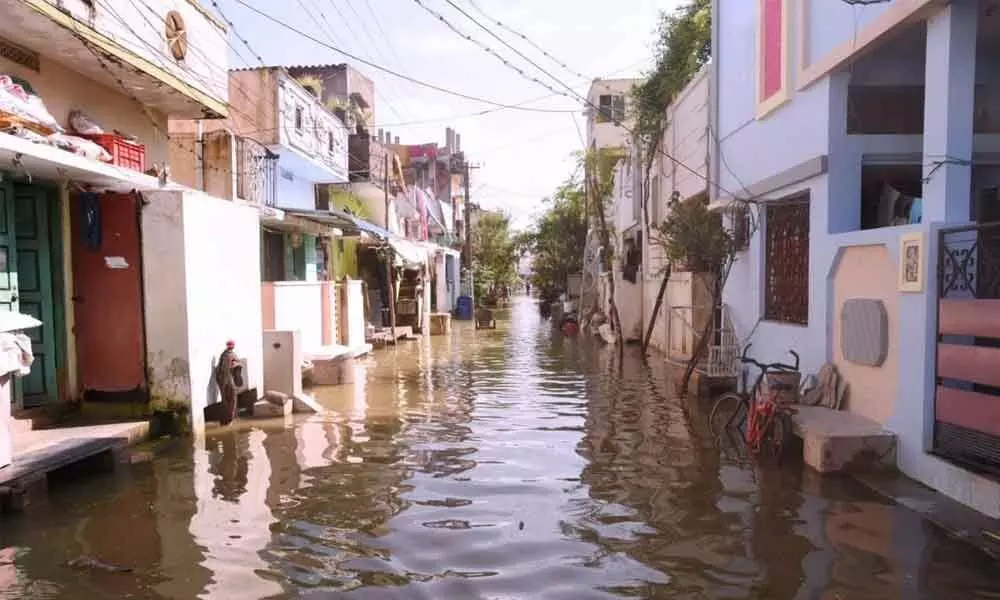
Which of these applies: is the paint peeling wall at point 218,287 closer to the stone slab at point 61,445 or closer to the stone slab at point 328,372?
the stone slab at point 61,445

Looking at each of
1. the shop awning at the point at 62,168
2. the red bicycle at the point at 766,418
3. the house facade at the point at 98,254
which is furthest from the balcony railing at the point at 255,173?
the red bicycle at the point at 766,418

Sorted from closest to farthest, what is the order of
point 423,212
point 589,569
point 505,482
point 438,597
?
point 438,597 < point 589,569 < point 505,482 < point 423,212

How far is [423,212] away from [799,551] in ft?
110

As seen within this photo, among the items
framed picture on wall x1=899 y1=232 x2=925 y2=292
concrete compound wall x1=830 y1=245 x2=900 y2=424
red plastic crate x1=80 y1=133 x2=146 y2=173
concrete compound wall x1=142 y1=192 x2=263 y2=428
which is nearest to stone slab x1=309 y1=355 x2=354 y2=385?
concrete compound wall x1=142 y1=192 x2=263 y2=428

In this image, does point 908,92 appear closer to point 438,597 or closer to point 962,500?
point 962,500

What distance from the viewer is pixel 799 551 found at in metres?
5.19

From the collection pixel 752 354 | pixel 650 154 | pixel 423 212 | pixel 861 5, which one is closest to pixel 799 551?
pixel 861 5

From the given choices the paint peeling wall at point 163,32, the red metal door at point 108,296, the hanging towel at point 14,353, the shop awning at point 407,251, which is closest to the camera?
the hanging towel at point 14,353

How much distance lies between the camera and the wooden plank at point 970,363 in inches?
230

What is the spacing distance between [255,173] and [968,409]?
15555 millimetres

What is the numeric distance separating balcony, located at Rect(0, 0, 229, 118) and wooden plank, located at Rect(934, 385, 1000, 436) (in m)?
10.4

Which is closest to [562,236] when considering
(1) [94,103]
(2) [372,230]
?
(2) [372,230]

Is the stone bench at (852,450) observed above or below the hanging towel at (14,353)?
below

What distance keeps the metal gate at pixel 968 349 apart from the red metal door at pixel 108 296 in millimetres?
8849
